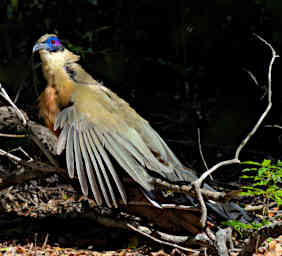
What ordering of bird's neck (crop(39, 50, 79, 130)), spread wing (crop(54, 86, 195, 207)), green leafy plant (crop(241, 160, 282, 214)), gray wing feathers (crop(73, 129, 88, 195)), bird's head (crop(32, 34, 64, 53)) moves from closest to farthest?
green leafy plant (crop(241, 160, 282, 214))
gray wing feathers (crop(73, 129, 88, 195))
spread wing (crop(54, 86, 195, 207))
bird's neck (crop(39, 50, 79, 130))
bird's head (crop(32, 34, 64, 53))

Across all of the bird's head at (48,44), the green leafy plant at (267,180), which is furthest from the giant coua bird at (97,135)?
the green leafy plant at (267,180)

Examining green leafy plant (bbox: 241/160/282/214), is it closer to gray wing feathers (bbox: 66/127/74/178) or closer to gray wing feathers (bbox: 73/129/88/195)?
gray wing feathers (bbox: 73/129/88/195)

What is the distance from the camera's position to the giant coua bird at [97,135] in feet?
11.1

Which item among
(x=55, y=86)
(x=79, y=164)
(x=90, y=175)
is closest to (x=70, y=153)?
(x=79, y=164)

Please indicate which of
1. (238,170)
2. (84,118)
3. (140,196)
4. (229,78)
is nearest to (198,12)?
(229,78)

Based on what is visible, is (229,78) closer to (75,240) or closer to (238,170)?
(238,170)

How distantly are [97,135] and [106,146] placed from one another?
0.46 ft

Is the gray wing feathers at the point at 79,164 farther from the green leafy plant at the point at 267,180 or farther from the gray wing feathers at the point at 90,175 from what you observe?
the green leafy plant at the point at 267,180

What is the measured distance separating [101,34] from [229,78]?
1.90m

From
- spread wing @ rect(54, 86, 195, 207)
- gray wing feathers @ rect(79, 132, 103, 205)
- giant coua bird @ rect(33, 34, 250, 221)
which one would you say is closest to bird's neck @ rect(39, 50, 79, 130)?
giant coua bird @ rect(33, 34, 250, 221)

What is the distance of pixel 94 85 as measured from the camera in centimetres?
427

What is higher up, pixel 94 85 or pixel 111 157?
pixel 94 85

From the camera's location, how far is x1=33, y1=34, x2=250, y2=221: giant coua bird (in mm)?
3387

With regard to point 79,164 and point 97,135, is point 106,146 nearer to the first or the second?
point 97,135
